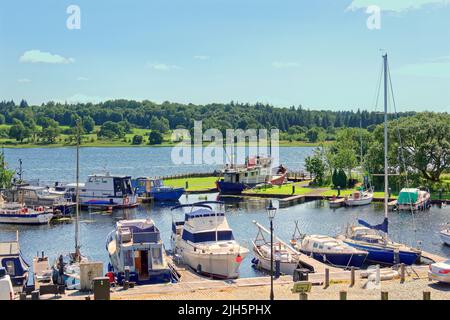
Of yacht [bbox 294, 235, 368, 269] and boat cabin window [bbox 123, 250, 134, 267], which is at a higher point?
boat cabin window [bbox 123, 250, 134, 267]

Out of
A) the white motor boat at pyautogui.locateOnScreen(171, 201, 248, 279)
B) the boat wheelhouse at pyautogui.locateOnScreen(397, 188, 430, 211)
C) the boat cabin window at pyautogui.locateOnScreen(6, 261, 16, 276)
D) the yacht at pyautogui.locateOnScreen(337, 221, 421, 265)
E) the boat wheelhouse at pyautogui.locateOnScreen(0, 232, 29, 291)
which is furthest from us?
the boat wheelhouse at pyautogui.locateOnScreen(397, 188, 430, 211)

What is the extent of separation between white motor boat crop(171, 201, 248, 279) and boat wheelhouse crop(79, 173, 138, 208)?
103ft

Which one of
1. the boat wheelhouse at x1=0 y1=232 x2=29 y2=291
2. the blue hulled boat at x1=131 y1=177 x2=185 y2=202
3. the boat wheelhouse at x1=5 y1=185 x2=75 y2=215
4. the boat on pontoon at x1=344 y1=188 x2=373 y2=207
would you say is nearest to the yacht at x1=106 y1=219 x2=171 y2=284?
the boat wheelhouse at x1=0 y1=232 x2=29 y2=291

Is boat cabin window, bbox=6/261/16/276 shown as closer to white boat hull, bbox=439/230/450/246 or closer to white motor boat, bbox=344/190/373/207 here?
white boat hull, bbox=439/230/450/246

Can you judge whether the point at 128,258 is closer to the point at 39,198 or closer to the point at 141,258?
the point at 141,258

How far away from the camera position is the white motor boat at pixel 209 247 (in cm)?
3694

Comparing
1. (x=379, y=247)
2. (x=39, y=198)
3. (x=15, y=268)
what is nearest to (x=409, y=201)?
(x=379, y=247)

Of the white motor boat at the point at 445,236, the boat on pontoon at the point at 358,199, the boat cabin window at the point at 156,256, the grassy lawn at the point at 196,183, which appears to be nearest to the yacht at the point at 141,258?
the boat cabin window at the point at 156,256

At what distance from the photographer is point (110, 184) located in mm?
74500

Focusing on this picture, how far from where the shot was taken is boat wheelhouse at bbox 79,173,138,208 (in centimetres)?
7350

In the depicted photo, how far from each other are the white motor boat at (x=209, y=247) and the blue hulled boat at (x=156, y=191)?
3454 centimetres

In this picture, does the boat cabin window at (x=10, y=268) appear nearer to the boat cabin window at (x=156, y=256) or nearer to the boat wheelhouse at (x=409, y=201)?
the boat cabin window at (x=156, y=256)

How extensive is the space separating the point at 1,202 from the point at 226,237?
127 feet
